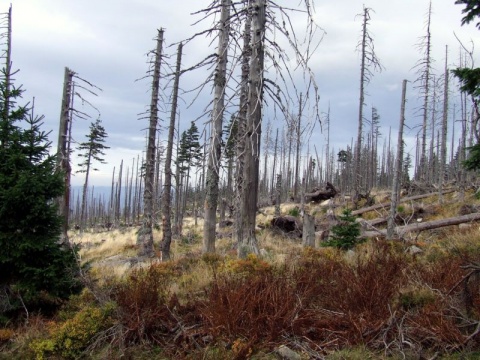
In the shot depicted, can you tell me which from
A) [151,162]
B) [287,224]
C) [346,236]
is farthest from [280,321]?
[287,224]

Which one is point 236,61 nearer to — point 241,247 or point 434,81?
point 241,247

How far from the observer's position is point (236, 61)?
239 inches

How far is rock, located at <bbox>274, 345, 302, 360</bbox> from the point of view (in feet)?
12.6

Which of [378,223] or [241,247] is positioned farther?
[378,223]

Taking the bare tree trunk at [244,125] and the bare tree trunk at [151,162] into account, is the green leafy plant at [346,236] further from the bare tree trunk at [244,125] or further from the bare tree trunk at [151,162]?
the bare tree trunk at [151,162]

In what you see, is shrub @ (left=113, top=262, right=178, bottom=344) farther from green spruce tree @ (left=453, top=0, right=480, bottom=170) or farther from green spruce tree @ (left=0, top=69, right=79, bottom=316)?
green spruce tree @ (left=453, top=0, right=480, bottom=170)

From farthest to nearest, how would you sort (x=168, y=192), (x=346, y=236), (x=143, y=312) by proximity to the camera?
(x=168, y=192) → (x=346, y=236) → (x=143, y=312)

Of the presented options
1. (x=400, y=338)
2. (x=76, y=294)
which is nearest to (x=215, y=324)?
(x=400, y=338)

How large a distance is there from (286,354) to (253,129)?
13.1 feet

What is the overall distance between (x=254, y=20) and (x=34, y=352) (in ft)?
20.9

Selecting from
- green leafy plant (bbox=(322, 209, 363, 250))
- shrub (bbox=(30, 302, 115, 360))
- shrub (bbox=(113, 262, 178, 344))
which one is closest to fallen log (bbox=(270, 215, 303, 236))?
green leafy plant (bbox=(322, 209, 363, 250))

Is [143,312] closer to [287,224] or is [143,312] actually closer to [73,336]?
[73,336]

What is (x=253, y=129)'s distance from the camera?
262 inches

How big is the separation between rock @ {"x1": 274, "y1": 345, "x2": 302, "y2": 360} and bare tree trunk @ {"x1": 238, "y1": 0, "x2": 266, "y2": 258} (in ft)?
11.0
